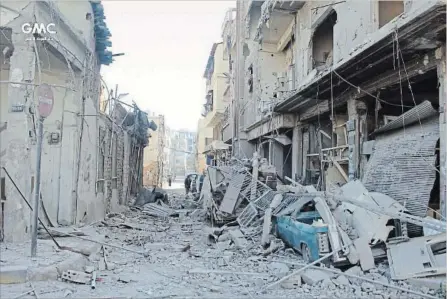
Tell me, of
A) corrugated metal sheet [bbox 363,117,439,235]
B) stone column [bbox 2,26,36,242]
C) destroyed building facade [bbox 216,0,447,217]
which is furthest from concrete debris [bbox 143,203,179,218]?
corrugated metal sheet [bbox 363,117,439,235]

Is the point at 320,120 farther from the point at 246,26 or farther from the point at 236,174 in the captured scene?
the point at 246,26

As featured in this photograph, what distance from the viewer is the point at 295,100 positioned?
12.9 meters

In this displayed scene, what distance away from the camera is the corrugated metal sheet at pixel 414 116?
25.6 feet

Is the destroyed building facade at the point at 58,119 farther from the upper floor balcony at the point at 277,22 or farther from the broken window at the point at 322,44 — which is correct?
the broken window at the point at 322,44

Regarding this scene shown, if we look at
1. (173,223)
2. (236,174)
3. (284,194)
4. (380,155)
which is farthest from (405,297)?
(173,223)

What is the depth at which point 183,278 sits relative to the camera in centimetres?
662

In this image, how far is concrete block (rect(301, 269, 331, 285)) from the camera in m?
6.13

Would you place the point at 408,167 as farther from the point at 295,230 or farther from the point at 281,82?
the point at 281,82

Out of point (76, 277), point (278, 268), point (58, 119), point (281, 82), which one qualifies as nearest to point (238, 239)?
point (278, 268)

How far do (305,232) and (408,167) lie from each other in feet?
8.37

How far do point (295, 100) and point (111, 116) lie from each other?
6.75m

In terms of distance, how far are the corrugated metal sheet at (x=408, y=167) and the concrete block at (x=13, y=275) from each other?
6.31 m

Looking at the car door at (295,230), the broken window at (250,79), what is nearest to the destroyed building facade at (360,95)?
the broken window at (250,79)

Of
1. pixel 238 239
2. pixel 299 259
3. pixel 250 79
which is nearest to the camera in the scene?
pixel 299 259
